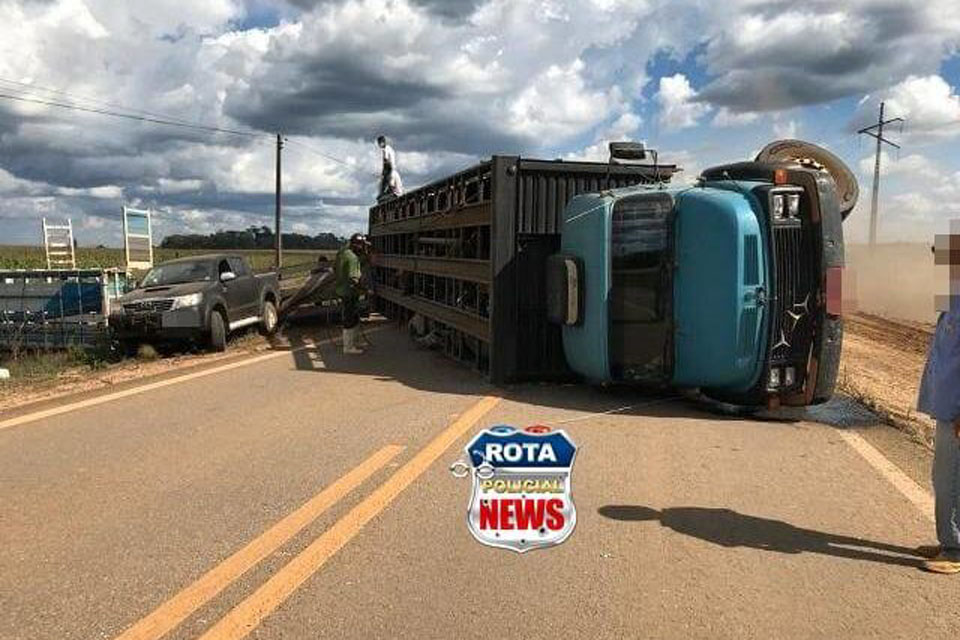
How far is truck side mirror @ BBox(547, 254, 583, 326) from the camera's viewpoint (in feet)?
27.3

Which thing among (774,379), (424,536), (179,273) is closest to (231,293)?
(179,273)

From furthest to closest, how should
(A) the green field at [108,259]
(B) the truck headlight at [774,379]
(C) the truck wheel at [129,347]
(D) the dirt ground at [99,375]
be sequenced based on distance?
(A) the green field at [108,259], (C) the truck wheel at [129,347], (D) the dirt ground at [99,375], (B) the truck headlight at [774,379]

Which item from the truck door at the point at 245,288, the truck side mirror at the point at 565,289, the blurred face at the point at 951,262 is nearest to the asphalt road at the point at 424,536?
the truck side mirror at the point at 565,289

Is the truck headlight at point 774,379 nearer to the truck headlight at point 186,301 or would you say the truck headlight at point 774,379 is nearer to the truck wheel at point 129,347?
the truck headlight at point 186,301

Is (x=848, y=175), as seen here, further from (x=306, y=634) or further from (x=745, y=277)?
(x=306, y=634)

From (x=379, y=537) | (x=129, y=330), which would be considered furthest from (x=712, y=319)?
(x=129, y=330)

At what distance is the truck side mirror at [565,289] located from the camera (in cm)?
831

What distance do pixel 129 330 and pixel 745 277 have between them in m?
10.0

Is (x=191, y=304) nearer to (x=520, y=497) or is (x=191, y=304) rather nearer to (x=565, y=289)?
(x=565, y=289)

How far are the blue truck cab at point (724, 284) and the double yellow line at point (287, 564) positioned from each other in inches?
102

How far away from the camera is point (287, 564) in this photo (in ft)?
13.7

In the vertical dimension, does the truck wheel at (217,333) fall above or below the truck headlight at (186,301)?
below

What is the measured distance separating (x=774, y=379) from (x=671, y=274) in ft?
4.41

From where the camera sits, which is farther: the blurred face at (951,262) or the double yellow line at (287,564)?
the blurred face at (951,262)
